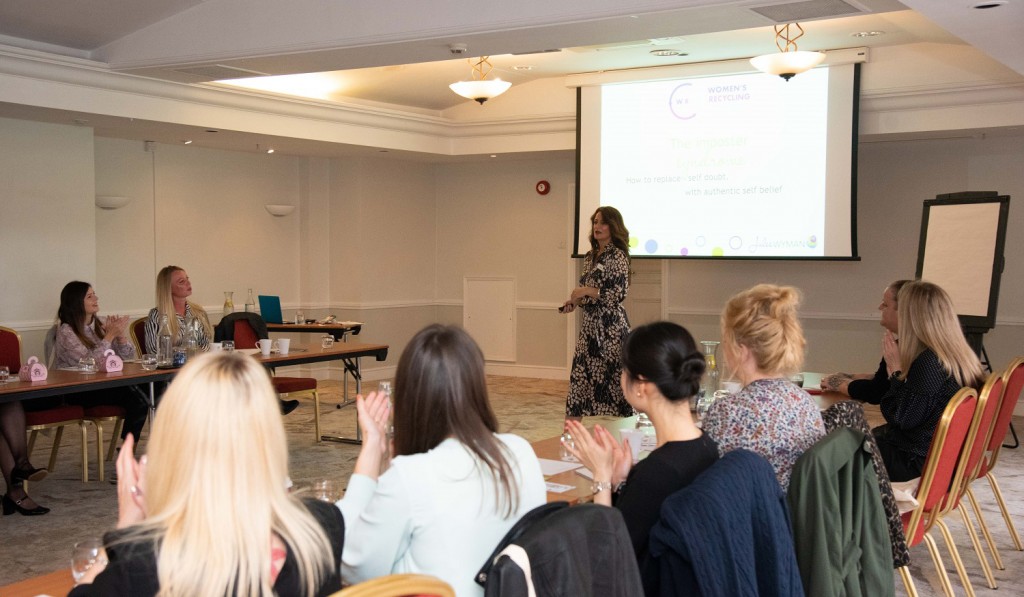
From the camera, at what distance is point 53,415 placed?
215 inches

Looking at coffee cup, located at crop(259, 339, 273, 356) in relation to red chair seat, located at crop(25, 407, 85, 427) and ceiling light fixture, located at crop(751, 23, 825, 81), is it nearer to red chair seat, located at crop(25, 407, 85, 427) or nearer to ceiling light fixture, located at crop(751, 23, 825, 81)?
red chair seat, located at crop(25, 407, 85, 427)

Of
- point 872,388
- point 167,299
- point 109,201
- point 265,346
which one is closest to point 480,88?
point 265,346

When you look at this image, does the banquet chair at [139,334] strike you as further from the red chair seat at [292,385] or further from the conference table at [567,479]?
the conference table at [567,479]

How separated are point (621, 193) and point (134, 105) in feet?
13.5

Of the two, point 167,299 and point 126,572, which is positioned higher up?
point 167,299

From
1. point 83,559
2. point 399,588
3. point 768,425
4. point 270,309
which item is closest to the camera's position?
point 399,588

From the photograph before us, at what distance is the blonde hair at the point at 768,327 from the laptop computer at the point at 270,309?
6298 millimetres

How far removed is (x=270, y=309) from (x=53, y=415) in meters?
3.28

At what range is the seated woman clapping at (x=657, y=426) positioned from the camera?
228cm

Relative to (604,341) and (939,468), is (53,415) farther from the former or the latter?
(939,468)

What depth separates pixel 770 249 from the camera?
26.7 feet

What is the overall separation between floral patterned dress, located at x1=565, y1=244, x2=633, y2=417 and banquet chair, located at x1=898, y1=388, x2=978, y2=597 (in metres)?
2.82

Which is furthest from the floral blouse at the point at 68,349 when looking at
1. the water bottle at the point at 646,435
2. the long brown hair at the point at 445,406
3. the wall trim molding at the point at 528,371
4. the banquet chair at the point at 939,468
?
the wall trim molding at the point at 528,371

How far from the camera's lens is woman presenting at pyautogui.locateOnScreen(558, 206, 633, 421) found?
6.21 metres
